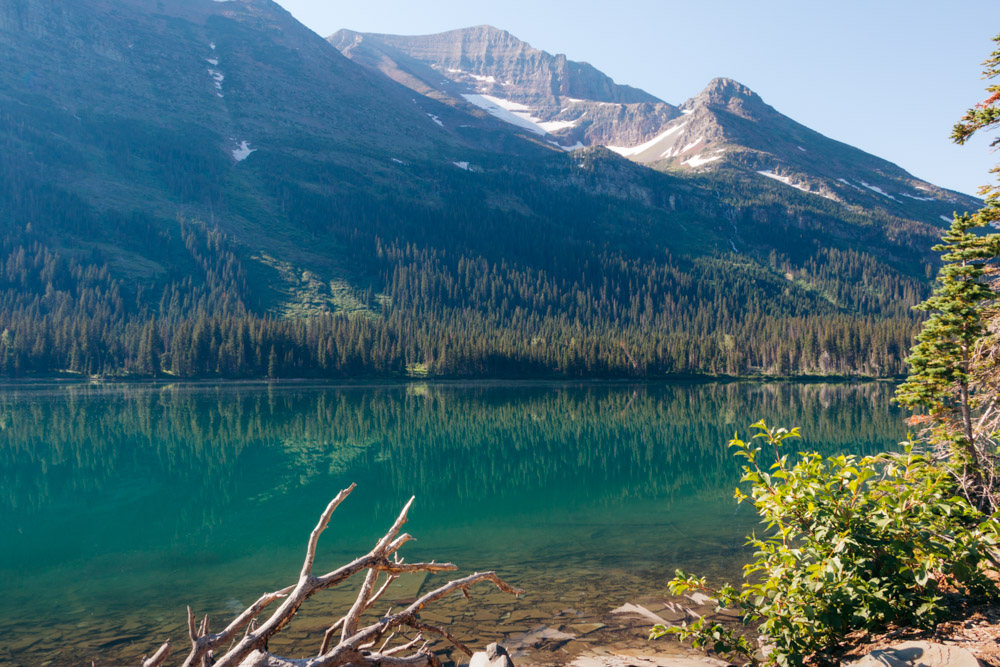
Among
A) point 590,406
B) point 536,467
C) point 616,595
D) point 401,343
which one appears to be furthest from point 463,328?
point 616,595

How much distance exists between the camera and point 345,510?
1130 inches

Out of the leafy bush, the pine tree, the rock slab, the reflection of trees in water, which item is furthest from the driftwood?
Result: the reflection of trees in water

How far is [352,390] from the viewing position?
382ft

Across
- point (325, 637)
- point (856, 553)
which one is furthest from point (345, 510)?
point (856, 553)

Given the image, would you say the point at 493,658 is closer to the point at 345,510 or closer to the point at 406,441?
the point at 345,510

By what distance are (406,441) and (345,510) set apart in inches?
909

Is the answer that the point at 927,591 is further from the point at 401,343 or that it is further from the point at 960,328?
the point at 401,343

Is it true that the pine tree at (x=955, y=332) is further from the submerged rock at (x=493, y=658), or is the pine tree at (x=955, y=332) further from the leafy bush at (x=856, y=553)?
the submerged rock at (x=493, y=658)

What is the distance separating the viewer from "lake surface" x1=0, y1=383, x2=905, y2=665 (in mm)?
15969

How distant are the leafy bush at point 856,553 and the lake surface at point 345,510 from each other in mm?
7061

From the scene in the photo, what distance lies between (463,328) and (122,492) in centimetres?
15117

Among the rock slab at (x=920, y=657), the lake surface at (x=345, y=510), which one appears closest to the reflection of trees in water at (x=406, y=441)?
the lake surface at (x=345, y=510)

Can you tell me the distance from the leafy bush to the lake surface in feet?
23.2

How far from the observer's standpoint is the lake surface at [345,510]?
1597 centimetres
